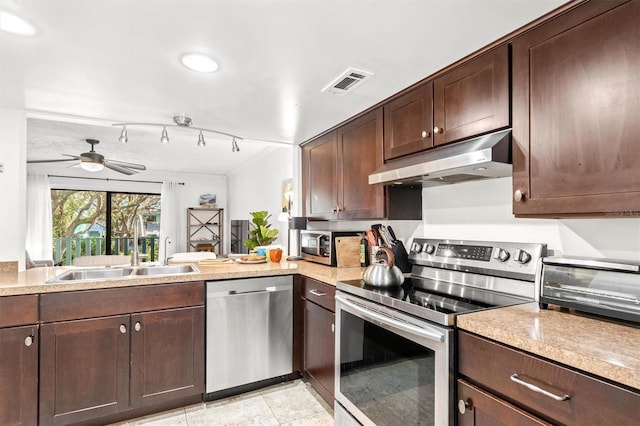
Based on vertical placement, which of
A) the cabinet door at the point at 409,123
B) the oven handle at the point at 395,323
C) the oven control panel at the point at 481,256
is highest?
the cabinet door at the point at 409,123

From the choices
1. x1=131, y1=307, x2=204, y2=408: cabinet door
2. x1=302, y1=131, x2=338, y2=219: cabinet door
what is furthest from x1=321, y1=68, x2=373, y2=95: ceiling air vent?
x1=131, y1=307, x2=204, y2=408: cabinet door

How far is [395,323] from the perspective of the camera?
1.50m

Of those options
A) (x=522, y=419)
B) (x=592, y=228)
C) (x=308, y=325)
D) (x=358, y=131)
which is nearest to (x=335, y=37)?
(x=358, y=131)

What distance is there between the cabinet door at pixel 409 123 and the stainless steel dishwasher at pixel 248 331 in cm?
126

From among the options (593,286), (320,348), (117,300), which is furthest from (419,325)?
(117,300)

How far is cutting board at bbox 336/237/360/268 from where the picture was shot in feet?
8.70

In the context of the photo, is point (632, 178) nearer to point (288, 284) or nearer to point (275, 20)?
point (275, 20)

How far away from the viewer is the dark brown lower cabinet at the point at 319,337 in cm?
215

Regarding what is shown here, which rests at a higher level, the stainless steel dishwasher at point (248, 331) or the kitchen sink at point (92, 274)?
the kitchen sink at point (92, 274)

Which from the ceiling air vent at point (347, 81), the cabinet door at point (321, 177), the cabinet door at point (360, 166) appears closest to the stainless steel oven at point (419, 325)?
the cabinet door at point (360, 166)

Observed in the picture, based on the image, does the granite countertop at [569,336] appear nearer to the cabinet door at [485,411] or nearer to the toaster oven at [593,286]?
the toaster oven at [593,286]

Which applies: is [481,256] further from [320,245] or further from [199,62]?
[199,62]

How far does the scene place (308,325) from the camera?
2455 mm

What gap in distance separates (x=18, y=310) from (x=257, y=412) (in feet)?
4.96
